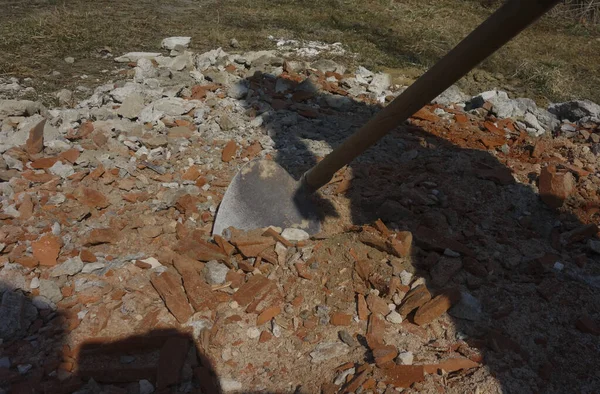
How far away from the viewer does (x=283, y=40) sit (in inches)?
303

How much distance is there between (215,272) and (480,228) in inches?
73.8

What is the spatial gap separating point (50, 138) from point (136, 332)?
2378 mm

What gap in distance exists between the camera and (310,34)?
819 centimetres

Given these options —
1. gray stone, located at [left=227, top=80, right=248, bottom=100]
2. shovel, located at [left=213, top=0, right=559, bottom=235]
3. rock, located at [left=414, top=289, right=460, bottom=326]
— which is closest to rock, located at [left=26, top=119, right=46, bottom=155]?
shovel, located at [left=213, top=0, right=559, bottom=235]

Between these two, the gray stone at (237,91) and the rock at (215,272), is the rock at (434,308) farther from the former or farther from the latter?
the gray stone at (237,91)

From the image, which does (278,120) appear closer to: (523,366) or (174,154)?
(174,154)

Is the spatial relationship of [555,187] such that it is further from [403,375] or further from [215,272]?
[215,272]

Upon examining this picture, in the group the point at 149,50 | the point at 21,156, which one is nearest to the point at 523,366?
the point at 21,156

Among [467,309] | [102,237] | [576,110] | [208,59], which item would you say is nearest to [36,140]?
[102,237]

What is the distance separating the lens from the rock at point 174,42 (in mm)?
6977

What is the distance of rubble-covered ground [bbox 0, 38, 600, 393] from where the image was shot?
7.80 ft

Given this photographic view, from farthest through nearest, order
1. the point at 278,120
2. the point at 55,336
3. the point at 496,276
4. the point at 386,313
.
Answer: the point at 278,120 → the point at 496,276 → the point at 386,313 → the point at 55,336

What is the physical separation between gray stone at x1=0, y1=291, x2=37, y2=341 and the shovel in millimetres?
1183

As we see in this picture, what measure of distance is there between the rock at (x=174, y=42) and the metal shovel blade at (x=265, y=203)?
435 cm
